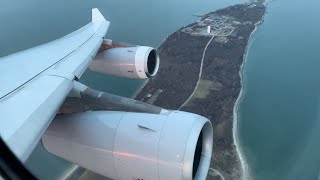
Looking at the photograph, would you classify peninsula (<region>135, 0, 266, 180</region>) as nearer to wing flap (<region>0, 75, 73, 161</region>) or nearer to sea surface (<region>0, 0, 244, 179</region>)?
sea surface (<region>0, 0, 244, 179</region>)

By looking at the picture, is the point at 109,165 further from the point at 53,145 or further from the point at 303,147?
the point at 303,147

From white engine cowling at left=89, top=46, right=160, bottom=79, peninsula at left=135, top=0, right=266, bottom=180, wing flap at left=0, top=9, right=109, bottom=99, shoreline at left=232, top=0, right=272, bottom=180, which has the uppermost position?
wing flap at left=0, top=9, right=109, bottom=99

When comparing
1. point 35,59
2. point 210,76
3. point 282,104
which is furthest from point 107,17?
point 35,59

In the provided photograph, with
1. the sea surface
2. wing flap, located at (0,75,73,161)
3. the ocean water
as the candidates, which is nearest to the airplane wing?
wing flap, located at (0,75,73,161)

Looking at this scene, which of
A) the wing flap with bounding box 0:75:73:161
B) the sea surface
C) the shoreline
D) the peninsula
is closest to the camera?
the wing flap with bounding box 0:75:73:161

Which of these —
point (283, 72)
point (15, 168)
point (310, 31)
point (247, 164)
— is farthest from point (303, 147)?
point (310, 31)

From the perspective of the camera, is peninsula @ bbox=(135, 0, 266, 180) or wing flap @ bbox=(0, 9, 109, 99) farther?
peninsula @ bbox=(135, 0, 266, 180)

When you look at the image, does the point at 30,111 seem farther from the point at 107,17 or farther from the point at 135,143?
the point at 107,17

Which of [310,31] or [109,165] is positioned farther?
[310,31]
